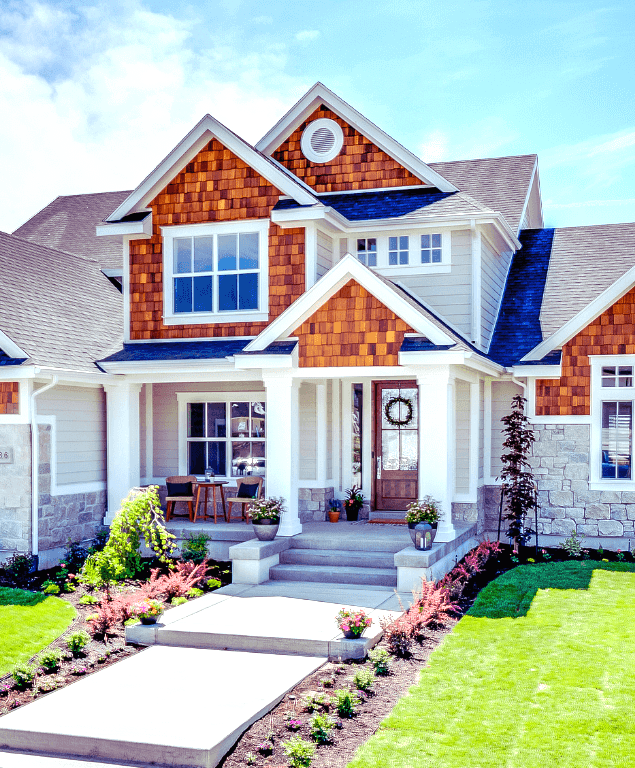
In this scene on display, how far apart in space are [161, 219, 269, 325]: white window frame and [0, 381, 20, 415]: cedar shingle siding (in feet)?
10.8

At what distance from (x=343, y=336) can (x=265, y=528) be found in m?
3.02

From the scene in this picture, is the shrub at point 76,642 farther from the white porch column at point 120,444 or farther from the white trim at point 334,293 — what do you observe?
the white porch column at point 120,444

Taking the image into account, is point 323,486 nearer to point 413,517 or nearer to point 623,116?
point 413,517

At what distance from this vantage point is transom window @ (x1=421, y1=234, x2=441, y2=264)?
14.6 metres

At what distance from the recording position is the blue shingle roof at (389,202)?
14.6 m

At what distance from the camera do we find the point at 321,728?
6.35 metres

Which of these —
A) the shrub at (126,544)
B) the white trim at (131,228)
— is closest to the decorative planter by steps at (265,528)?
the shrub at (126,544)

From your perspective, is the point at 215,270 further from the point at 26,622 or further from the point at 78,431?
the point at 26,622

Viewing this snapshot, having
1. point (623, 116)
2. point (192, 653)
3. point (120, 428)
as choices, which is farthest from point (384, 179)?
point (623, 116)

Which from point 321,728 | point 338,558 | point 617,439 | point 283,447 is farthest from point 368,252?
point 321,728

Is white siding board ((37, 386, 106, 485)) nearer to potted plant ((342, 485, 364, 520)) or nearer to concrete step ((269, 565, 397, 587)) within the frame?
concrete step ((269, 565, 397, 587))

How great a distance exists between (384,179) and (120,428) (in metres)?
6.74

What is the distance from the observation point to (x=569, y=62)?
20.7 m

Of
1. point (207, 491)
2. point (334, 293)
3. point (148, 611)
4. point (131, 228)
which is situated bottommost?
point (148, 611)
